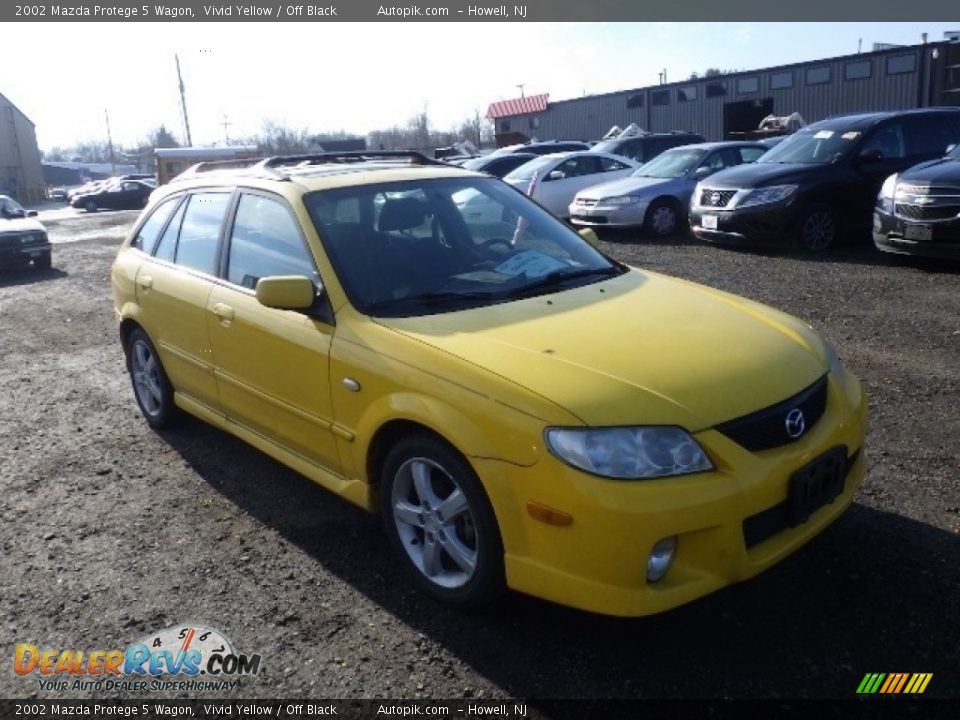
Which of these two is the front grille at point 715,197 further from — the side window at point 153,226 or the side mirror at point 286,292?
the side mirror at point 286,292

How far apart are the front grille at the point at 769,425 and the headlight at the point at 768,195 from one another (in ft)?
26.4

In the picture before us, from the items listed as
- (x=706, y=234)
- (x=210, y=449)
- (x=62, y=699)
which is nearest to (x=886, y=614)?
(x=62, y=699)

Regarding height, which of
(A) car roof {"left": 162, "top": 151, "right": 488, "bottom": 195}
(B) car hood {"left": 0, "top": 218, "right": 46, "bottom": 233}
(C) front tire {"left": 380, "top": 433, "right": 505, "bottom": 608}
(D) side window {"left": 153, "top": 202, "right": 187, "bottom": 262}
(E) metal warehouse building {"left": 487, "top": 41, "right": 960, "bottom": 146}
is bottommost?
(C) front tire {"left": 380, "top": 433, "right": 505, "bottom": 608}

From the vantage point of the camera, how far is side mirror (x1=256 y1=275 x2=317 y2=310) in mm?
3430

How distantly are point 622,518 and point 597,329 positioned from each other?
91 cm

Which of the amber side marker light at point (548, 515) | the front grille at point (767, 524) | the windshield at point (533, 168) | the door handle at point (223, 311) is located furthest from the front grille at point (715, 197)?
the amber side marker light at point (548, 515)

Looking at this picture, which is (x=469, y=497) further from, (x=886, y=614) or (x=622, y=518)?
(x=886, y=614)

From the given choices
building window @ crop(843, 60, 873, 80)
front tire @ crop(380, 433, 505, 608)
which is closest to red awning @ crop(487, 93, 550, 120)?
building window @ crop(843, 60, 873, 80)

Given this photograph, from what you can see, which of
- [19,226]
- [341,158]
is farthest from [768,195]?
[19,226]

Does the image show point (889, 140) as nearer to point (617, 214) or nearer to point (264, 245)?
point (617, 214)

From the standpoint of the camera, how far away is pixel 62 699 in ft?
9.40

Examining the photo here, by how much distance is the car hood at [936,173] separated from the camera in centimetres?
825

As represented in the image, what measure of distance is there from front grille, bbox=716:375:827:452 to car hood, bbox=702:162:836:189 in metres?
8.27

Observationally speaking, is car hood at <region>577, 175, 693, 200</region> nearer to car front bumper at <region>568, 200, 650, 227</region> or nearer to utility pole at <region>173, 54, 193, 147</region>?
car front bumper at <region>568, 200, 650, 227</region>
